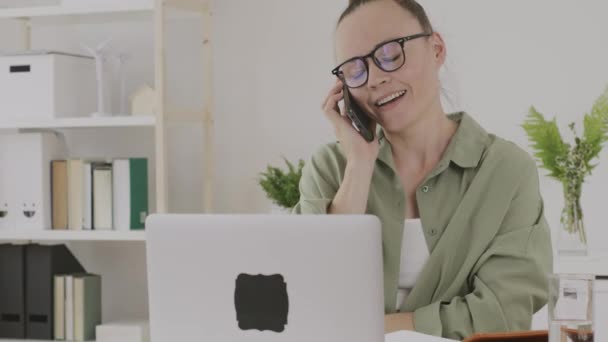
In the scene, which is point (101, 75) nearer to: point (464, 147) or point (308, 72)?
point (308, 72)

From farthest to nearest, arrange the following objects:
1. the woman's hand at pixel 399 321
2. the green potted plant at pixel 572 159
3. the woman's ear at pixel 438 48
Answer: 1. the green potted plant at pixel 572 159
2. the woman's ear at pixel 438 48
3. the woman's hand at pixel 399 321

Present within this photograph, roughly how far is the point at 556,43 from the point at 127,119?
1514 mm

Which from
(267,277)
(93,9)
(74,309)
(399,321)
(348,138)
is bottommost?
(74,309)

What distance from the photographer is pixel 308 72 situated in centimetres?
382

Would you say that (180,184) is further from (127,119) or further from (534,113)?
(534,113)

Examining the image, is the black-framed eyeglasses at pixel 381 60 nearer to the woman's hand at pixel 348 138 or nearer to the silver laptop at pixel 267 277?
the woman's hand at pixel 348 138

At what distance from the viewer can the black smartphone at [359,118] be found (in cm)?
204

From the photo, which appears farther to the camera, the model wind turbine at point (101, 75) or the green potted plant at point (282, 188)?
the model wind turbine at point (101, 75)

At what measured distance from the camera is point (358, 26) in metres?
2.00

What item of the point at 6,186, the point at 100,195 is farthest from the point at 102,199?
the point at 6,186

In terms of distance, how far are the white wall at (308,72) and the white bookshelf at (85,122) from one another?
321 mm

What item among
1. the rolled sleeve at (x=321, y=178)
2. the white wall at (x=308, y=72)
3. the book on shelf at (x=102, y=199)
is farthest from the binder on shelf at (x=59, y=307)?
the rolled sleeve at (x=321, y=178)

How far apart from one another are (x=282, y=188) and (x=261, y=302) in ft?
7.13

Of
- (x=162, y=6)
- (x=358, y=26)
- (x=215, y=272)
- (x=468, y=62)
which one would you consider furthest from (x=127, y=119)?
(x=215, y=272)
